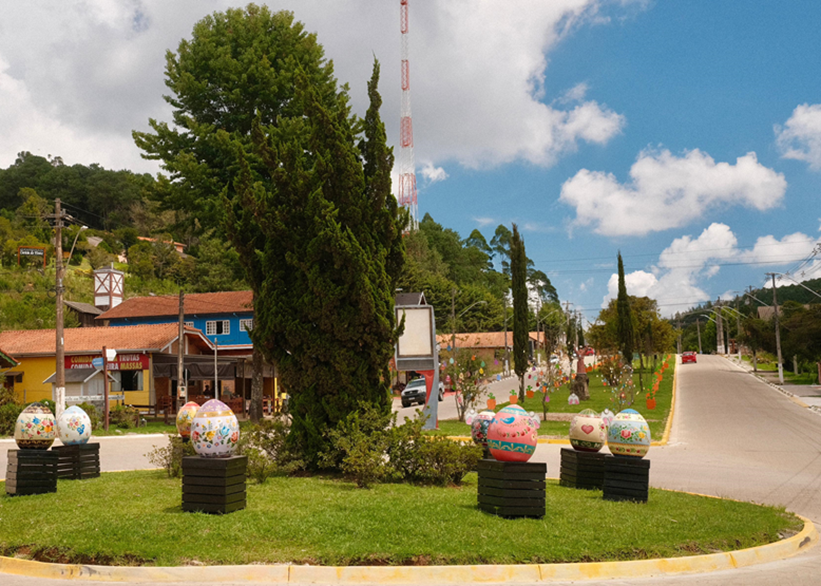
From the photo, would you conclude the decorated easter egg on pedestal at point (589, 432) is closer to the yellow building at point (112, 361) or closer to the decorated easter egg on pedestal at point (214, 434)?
the decorated easter egg on pedestal at point (214, 434)

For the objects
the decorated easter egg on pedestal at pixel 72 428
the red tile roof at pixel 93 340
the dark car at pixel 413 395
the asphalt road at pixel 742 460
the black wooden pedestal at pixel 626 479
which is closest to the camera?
the asphalt road at pixel 742 460

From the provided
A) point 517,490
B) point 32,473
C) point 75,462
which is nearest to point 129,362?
point 75,462

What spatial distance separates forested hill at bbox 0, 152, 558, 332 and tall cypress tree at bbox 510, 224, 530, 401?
327 inches

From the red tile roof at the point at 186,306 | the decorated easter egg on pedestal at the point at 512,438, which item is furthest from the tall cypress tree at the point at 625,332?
the decorated easter egg on pedestal at the point at 512,438

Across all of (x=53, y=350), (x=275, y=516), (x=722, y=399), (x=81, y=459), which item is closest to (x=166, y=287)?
(x=53, y=350)

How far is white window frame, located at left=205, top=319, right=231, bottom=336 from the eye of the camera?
49.3 metres

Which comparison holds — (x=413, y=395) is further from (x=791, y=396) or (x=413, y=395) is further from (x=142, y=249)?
(x=142, y=249)

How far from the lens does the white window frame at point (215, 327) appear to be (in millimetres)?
49312

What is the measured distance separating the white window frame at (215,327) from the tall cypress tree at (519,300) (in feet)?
74.4

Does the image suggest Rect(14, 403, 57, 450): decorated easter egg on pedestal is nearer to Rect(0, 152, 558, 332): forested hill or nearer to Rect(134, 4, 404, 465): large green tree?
Rect(134, 4, 404, 465): large green tree

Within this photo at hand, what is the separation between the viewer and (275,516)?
27.1 ft

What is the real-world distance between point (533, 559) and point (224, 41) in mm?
27999

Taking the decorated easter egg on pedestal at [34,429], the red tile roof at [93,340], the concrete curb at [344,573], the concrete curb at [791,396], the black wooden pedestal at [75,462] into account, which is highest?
the red tile roof at [93,340]

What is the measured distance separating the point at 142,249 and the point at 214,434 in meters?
80.0
